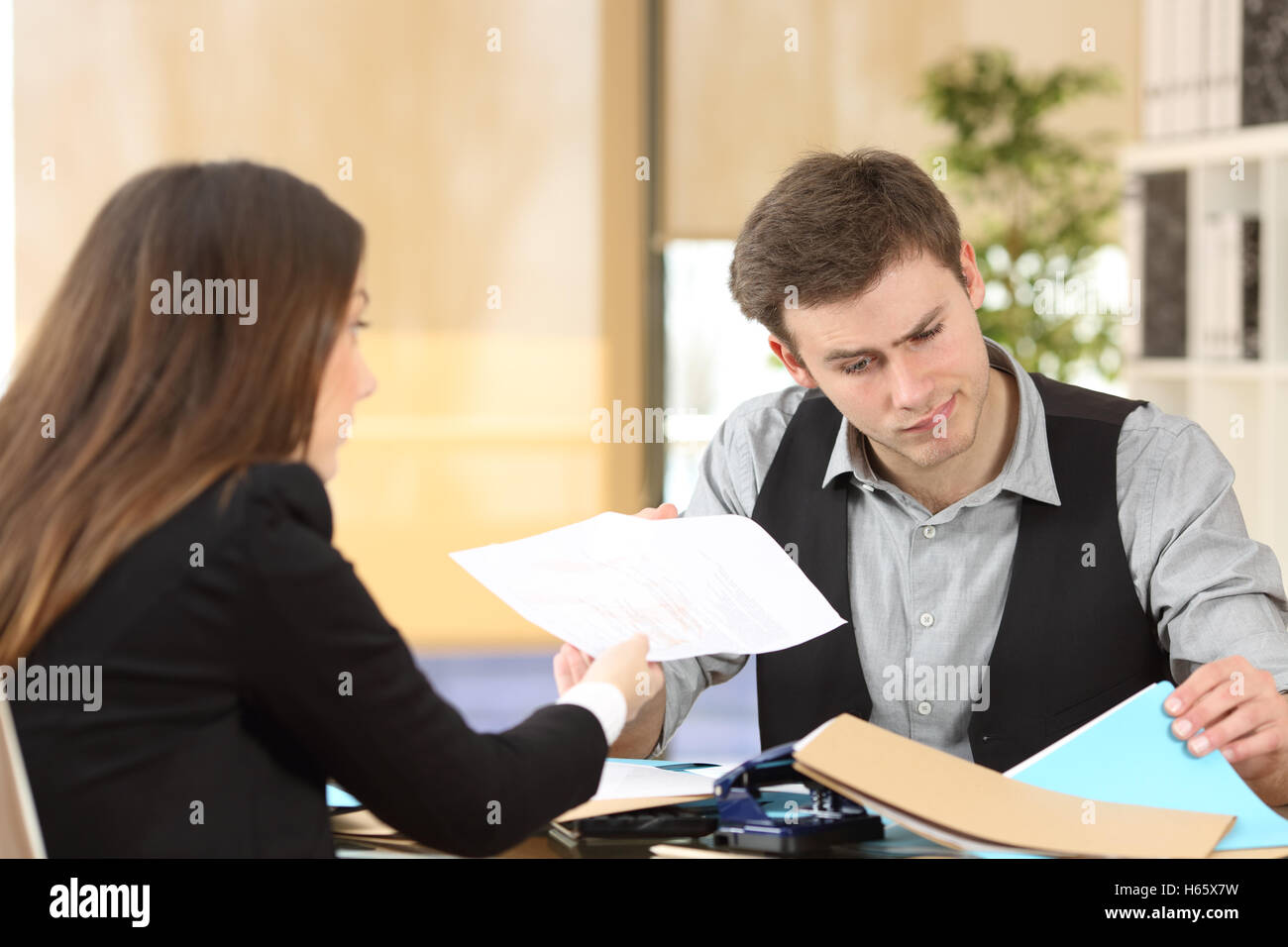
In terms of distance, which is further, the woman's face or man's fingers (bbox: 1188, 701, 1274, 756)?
man's fingers (bbox: 1188, 701, 1274, 756)

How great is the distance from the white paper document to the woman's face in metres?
0.29

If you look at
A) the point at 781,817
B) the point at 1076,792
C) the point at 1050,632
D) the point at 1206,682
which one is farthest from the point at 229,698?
the point at 1050,632

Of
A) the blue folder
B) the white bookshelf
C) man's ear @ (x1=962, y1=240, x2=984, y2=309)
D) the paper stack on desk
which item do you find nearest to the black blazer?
the paper stack on desk

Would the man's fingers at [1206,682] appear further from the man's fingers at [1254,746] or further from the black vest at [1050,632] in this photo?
the black vest at [1050,632]

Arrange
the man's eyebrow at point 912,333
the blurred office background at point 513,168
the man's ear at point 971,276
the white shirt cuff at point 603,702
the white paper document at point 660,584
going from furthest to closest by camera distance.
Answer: the blurred office background at point 513,168
the man's ear at point 971,276
the man's eyebrow at point 912,333
the white paper document at point 660,584
the white shirt cuff at point 603,702

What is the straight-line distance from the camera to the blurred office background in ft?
18.5

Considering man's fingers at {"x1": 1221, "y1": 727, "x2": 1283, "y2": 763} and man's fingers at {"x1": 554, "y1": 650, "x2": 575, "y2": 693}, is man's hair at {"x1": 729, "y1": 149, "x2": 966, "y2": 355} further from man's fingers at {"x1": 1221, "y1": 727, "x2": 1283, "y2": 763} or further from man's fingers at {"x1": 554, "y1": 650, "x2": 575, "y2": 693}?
man's fingers at {"x1": 1221, "y1": 727, "x2": 1283, "y2": 763}

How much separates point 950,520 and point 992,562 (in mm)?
80

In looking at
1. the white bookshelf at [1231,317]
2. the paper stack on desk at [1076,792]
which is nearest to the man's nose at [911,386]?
A: the paper stack on desk at [1076,792]

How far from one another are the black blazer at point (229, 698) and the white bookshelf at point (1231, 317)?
3.22m

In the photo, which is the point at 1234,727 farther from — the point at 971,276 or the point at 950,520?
the point at 971,276

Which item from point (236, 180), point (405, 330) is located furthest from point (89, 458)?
point (405, 330)

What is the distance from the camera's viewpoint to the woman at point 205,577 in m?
1.05
